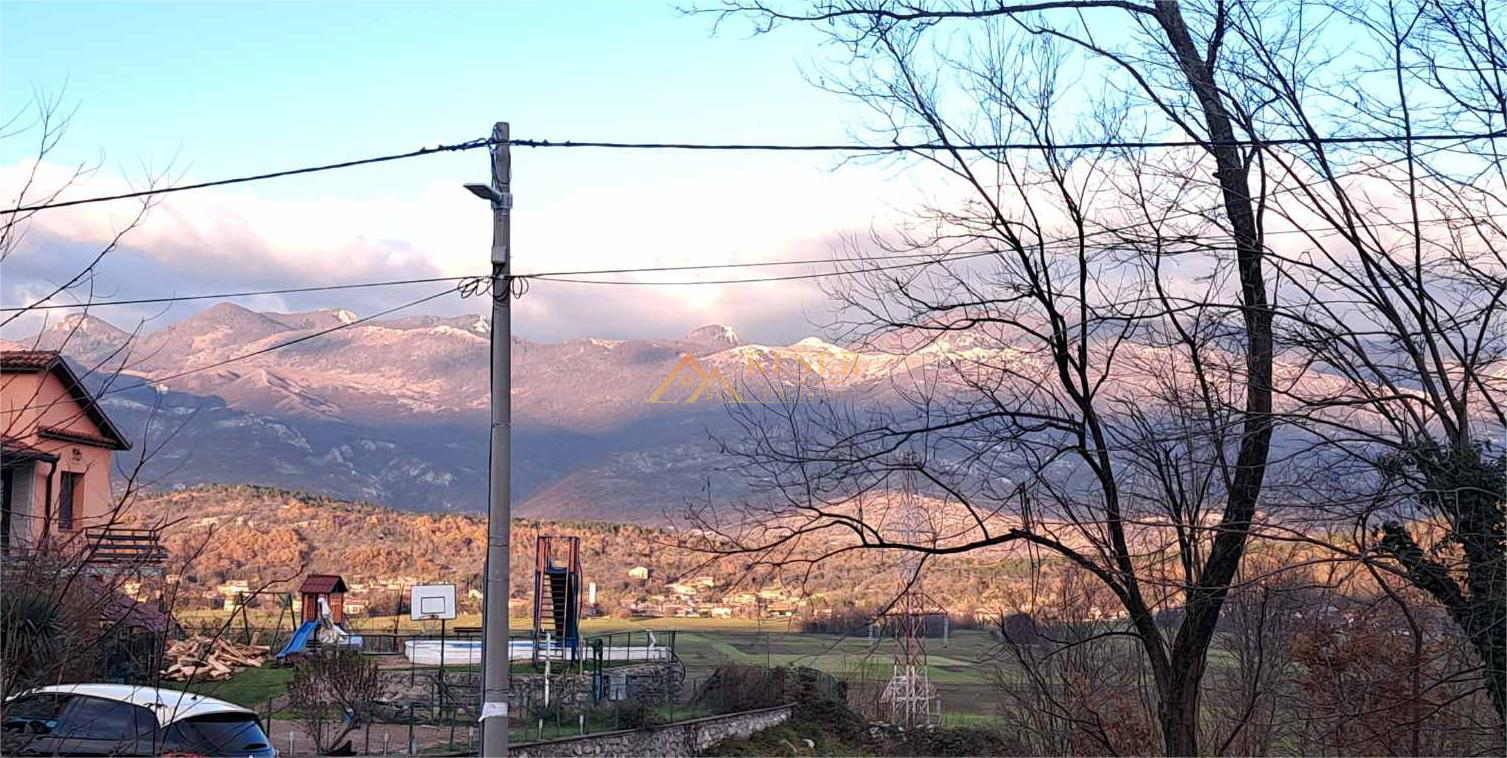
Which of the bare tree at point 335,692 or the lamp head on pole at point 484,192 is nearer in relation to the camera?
the lamp head on pole at point 484,192

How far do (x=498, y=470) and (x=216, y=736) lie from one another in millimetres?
5655

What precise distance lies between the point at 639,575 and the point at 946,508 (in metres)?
60.0

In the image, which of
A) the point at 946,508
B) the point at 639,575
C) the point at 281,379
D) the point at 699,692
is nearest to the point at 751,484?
the point at 946,508

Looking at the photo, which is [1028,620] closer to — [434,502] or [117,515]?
[117,515]

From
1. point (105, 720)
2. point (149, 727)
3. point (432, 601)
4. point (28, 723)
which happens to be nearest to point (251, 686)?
point (432, 601)

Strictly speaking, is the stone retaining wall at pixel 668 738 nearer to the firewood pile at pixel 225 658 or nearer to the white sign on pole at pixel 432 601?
the white sign on pole at pixel 432 601

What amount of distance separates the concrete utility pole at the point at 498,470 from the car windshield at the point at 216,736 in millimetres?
3849

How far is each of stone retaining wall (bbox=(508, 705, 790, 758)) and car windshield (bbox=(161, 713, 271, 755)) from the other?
997cm

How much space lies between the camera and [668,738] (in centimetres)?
3197

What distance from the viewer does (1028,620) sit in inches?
663

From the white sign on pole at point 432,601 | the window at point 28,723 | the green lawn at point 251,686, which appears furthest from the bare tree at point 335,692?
the window at point 28,723

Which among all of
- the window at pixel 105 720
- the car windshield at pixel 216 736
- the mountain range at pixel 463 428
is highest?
the mountain range at pixel 463 428

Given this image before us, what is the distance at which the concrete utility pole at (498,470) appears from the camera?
11.9m

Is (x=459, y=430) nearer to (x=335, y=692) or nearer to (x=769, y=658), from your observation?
(x=769, y=658)
